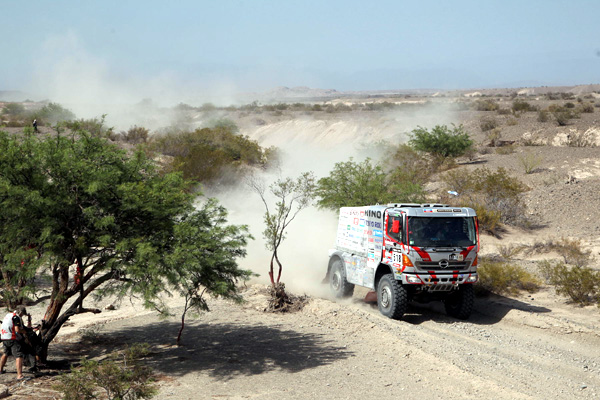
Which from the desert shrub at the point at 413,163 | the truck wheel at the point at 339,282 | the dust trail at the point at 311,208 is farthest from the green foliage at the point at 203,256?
the desert shrub at the point at 413,163

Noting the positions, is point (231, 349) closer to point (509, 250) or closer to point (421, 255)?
point (421, 255)

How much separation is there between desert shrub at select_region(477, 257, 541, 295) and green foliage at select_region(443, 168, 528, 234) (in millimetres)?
9652

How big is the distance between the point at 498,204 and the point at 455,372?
819 inches

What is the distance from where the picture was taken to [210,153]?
42688mm

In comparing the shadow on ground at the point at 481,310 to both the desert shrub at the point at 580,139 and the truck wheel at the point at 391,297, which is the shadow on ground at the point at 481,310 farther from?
the desert shrub at the point at 580,139

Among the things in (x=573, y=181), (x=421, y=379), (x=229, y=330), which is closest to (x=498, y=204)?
(x=573, y=181)

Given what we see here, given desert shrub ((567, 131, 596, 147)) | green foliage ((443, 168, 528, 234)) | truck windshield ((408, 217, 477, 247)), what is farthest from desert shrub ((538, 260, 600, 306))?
desert shrub ((567, 131, 596, 147))

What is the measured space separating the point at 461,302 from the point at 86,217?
9.43 meters

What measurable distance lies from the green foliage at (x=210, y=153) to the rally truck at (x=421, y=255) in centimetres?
2573

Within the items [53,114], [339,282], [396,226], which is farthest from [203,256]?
[53,114]

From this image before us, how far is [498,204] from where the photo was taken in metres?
31.0

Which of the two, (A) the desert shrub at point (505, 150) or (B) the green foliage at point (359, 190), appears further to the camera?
(A) the desert shrub at point (505, 150)

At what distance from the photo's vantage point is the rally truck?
15.1m

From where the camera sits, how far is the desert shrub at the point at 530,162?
38750 millimetres
